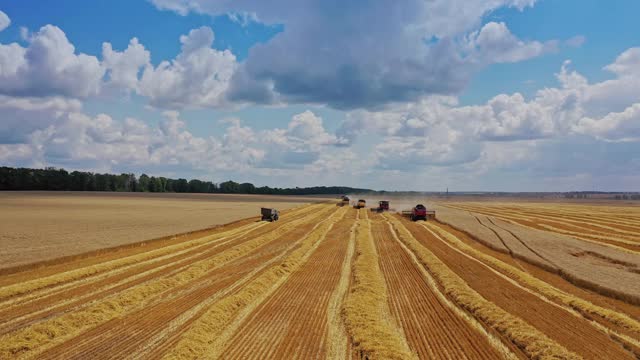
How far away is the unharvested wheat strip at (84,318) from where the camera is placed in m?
14.0

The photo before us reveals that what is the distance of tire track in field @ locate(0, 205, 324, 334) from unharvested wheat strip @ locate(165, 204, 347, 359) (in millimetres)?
5247

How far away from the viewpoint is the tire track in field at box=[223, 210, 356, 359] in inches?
539

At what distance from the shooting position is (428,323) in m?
16.7

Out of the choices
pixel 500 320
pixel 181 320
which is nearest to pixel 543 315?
Result: pixel 500 320

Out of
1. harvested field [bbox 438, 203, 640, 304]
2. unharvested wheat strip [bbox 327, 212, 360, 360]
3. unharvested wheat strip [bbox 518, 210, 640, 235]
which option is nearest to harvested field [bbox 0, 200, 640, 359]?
unharvested wheat strip [bbox 327, 212, 360, 360]

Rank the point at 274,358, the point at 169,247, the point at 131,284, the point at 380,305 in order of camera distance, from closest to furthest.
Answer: the point at 274,358 < the point at 380,305 < the point at 131,284 < the point at 169,247

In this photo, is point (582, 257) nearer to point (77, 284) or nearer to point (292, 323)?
point (292, 323)

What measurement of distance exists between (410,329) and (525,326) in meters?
3.67

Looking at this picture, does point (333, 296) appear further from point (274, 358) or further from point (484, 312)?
point (274, 358)

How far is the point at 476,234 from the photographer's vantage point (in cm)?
4875

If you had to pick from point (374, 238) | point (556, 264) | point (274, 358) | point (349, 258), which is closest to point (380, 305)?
point (274, 358)

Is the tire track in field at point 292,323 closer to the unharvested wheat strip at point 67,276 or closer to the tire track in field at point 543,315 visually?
the tire track in field at point 543,315

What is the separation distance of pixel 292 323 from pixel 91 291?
968cm

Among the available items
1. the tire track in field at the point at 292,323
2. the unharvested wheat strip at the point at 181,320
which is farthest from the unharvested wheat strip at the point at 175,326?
the tire track in field at the point at 292,323
